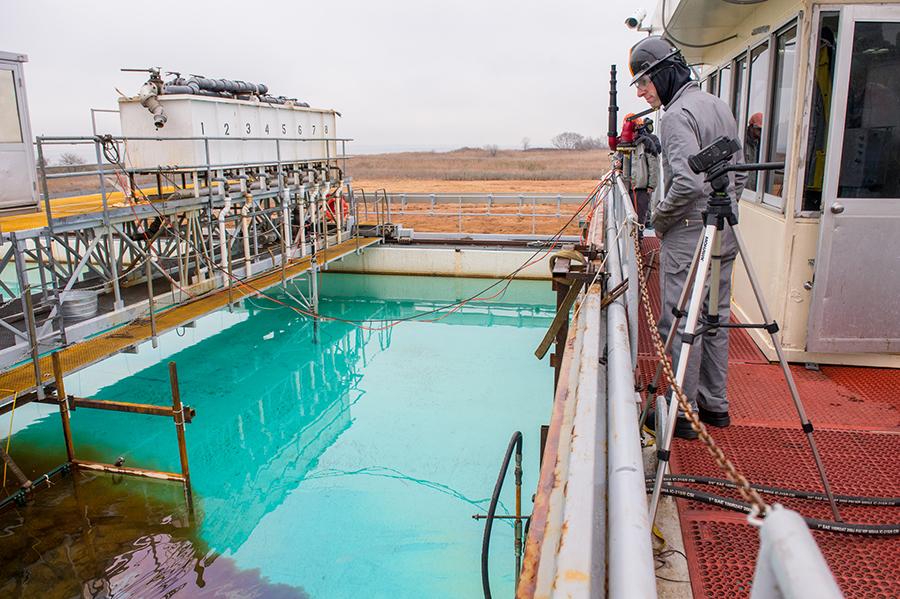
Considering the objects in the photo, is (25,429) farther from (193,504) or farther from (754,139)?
→ (754,139)

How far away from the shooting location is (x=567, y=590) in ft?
4.00

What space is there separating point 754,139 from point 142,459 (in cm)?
878

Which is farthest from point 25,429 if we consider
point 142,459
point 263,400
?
point 263,400

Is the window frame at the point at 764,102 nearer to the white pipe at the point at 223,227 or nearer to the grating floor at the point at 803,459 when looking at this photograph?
the grating floor at the point at 803,459

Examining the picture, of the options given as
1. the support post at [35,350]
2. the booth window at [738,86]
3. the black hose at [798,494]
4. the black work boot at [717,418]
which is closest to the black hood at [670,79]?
the black work boot at [717,418]

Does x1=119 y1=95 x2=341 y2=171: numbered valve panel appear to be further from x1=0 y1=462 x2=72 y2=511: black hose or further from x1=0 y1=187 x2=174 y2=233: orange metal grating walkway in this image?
x1=0 y1=462 x2=72 y2=511: black hose

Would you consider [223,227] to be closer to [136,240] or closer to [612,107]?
[136,240]

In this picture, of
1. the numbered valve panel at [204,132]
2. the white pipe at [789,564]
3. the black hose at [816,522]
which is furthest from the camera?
the numbered valve panel at [204,132]

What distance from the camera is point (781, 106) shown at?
5086 millimetres

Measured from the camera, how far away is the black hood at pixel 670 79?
3.40 m

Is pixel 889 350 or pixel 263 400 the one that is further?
pixel 263 400

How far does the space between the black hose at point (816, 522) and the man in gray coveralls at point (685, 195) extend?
0.64 meters

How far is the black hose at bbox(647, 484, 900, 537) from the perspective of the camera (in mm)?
2572

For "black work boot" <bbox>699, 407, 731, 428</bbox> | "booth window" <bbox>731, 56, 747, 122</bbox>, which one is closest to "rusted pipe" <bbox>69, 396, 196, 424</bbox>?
"black work boot" <bbox>699, 407, 731, 428</bbox>
